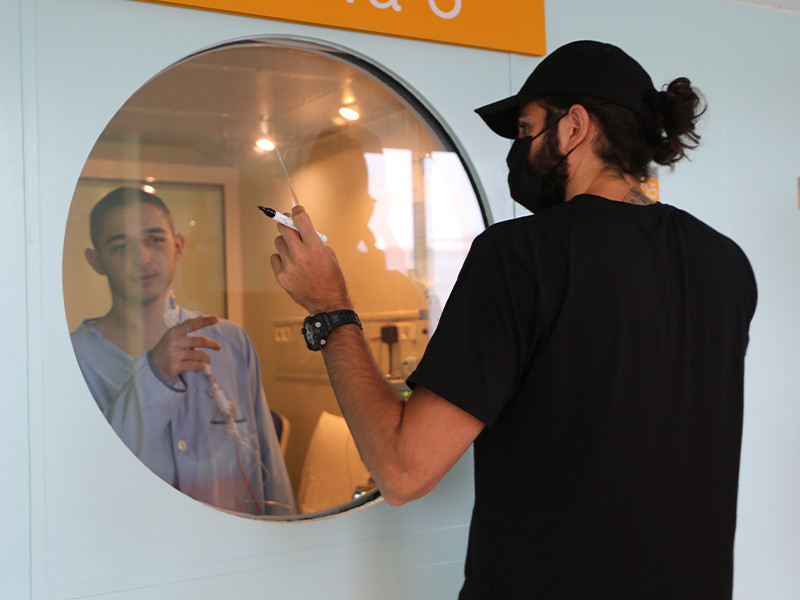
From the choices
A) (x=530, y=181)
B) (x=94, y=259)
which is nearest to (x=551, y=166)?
(x=530, y=181)

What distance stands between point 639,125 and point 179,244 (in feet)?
2.86

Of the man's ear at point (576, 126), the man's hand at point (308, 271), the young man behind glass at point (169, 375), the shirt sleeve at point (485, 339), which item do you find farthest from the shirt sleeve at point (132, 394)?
the man's ear at point (576, 126)

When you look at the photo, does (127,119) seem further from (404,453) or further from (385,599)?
(385,599)

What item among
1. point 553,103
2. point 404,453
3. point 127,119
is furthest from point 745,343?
point 127,119

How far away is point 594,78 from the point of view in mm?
1224

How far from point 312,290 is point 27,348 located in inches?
20.1

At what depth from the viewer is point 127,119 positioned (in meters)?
1.44

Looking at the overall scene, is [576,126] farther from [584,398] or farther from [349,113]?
[349,113]

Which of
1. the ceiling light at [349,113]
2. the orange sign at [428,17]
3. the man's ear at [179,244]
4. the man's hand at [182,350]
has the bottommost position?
the man's hand at [182,350]

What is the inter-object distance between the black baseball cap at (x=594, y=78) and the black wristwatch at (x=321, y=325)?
48cm

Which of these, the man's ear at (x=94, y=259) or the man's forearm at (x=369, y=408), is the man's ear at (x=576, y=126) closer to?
the man's forearm at (x=369, y=408)

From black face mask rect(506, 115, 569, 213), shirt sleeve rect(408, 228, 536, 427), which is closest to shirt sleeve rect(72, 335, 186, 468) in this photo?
shirt sleeve rect(408, 228, 536, 427)

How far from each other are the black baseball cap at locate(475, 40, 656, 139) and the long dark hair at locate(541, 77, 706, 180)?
1 cm

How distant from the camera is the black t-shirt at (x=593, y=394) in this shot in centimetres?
107
